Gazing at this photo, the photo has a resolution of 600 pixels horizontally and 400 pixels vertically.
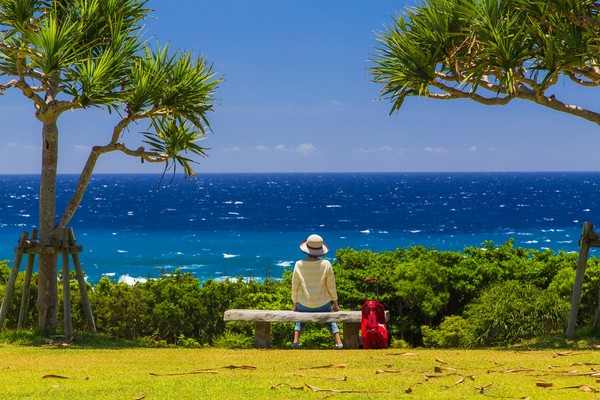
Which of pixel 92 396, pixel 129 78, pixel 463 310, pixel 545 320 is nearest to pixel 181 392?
pixel 92 396

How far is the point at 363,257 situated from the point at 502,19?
7242 millimetres

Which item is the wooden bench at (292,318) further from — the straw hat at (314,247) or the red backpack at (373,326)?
the straw hat at (314,247)

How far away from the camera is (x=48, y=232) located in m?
13.9

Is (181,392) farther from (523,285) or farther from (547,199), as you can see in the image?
(547,199)

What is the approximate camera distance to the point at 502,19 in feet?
39.6

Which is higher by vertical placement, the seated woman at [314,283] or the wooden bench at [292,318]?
the seated woman at [314,283]

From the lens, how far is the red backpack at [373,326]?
11680mm

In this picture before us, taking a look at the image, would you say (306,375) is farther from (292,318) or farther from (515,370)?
(292,318)

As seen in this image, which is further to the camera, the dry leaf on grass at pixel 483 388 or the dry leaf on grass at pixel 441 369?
the dry leaf on grass at pixel 441 369

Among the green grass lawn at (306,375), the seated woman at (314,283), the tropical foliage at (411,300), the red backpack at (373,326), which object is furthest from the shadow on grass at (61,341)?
the red backpack at (373,326)

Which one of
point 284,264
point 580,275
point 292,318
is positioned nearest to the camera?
point 292,318

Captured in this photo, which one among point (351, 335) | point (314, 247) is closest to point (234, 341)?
point (351, 335)

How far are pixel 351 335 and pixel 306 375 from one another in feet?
12.6

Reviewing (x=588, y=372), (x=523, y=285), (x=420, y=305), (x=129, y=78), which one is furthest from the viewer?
(x=420, y=305)
